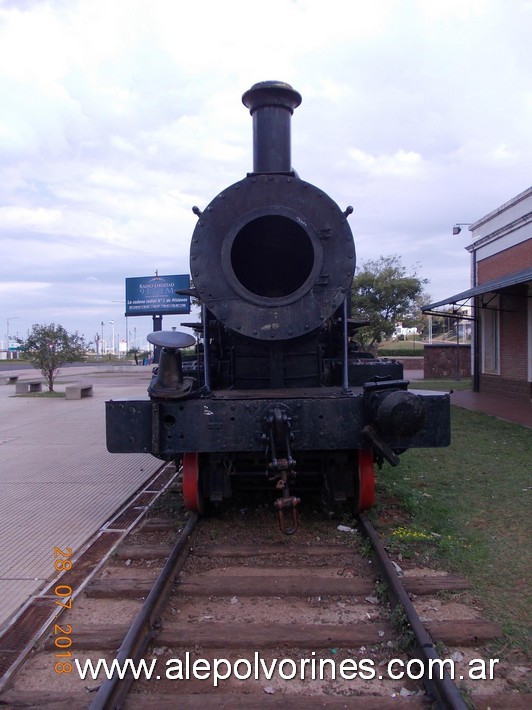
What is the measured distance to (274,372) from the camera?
4898 millimetres

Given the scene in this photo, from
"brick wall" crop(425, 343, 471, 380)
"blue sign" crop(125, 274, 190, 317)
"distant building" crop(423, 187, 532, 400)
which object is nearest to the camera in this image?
"distant building" crop(423, 187, 532, 400)

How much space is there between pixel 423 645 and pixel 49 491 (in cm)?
479

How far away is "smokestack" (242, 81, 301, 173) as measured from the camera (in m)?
5.04

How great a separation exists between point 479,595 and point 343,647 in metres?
1.06

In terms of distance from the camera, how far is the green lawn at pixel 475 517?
3.69m

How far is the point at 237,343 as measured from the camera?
510 centimetres

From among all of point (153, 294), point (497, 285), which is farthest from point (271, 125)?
point (153, 294)
